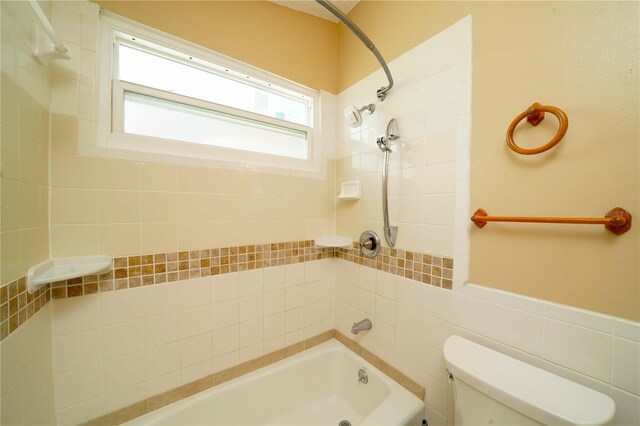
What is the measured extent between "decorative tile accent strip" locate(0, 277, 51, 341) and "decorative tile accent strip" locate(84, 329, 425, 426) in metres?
0.58

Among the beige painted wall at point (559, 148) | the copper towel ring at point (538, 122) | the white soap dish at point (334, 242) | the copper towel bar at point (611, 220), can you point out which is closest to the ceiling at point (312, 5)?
the beige painted wall at point (559, 148)

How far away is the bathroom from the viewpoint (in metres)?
0.63

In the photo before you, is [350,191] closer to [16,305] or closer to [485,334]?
[485,334]

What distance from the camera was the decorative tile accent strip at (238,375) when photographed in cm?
95

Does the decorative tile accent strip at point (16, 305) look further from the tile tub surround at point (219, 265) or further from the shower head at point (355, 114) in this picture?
the shower head at point (355, 114)

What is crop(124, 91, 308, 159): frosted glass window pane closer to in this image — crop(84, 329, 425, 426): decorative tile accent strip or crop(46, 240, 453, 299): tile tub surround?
crop(46, 240, 453, 299): tile tub surround

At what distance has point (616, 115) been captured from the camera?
1.99ft

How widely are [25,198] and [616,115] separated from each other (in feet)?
5.80

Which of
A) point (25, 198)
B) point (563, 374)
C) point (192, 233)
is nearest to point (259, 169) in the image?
point (192, 233)

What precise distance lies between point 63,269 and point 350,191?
4.47 ft

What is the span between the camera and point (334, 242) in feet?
4.53

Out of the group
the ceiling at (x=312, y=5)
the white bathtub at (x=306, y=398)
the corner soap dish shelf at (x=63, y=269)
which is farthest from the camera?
the ceiling at (x=312, y=5)

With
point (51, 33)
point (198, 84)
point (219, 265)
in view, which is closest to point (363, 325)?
point (219, 265)

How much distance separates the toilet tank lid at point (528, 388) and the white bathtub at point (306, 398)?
0.45m
